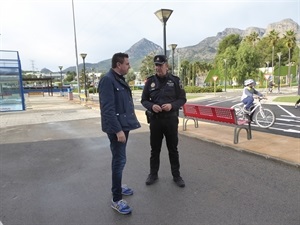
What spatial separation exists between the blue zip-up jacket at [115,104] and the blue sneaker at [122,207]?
954mm

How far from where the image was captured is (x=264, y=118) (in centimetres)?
859

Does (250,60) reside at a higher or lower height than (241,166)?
higher

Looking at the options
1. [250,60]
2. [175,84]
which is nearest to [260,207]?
[175,84]

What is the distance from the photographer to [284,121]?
9.74 metres

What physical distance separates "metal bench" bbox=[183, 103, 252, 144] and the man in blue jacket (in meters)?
3.72

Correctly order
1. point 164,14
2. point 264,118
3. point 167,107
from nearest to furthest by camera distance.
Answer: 1. point 167,107
2. point 264,118
3. point 164,14

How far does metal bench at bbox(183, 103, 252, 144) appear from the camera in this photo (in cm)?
632

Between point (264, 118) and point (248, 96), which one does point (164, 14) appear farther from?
point (264, 118)

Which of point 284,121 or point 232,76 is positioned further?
point 232,76

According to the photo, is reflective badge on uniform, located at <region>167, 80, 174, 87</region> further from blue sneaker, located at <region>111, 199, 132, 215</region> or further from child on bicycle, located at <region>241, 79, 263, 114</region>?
child on bicycle, located at <region>241, 79, 263, 114</region>

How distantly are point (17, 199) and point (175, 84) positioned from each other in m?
2.89

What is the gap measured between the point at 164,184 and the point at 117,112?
1.60 meters

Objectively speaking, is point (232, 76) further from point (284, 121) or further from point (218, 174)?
point (218, 174)

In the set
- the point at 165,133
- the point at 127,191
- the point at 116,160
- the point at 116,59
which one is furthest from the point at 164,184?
the point at 116,59
